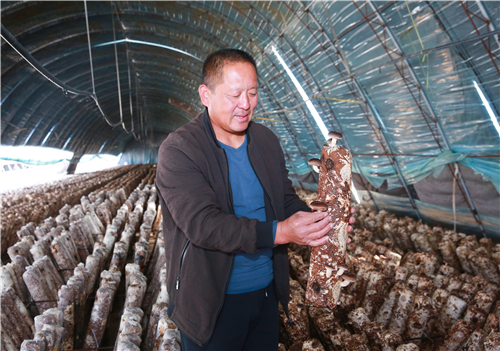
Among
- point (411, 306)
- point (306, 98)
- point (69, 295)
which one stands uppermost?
point (306, 98)

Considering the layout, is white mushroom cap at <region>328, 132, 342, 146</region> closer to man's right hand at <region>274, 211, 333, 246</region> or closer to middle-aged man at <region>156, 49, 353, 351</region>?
middle-aged man at <region>156, 49, 353, 351</region>

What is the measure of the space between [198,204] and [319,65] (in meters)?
10.2

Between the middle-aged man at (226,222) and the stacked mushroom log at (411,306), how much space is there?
83 cm

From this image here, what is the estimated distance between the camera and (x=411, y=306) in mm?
2971

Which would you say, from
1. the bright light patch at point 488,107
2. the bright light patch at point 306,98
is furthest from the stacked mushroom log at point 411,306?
the bright light patch at point 306,98

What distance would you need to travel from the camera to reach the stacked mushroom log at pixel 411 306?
8.20ft

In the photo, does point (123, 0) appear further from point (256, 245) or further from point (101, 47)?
point (256, 245)

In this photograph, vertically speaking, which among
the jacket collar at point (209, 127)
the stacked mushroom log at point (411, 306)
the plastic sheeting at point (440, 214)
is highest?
the jacket collar at point (209, 127)

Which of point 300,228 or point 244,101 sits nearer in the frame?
point 300,228

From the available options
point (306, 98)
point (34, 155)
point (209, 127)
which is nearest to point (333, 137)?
point (209, 127)

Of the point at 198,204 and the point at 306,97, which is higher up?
the point at 306,97

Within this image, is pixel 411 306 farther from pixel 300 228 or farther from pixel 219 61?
pixel 219 61

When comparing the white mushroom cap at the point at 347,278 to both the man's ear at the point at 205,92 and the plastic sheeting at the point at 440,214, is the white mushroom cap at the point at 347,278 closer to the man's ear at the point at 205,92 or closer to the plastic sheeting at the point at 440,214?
the man's ear at the point at 205,92

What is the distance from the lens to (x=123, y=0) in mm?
12172
